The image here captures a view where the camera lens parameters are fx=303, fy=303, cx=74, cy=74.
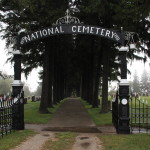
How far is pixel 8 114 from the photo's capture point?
12.1 m

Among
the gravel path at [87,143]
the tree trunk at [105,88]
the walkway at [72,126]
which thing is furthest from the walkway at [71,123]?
the gravel path at [87,143]

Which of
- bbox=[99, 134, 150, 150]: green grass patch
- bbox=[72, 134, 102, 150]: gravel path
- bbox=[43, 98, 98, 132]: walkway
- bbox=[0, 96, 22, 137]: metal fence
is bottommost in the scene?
bbox=[43, 98, 98, 132]: walkway

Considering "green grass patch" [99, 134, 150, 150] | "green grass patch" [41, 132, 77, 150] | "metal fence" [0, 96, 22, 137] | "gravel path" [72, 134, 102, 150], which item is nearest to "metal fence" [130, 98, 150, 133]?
"green grass patch" [99, 134, 150, 150]

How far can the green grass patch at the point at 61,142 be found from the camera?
9.30 metres

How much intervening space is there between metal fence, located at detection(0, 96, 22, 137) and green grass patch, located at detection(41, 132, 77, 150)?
1.99m

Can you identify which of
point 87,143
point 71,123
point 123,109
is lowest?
point 71,123

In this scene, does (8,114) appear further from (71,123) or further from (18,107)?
(71,123)

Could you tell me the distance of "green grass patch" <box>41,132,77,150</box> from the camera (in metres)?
9.30

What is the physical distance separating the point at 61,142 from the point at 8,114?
3008 millimetres

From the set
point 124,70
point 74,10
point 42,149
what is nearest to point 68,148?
point 42,149

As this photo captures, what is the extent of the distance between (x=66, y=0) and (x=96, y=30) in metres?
10.6

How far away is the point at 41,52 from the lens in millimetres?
27688

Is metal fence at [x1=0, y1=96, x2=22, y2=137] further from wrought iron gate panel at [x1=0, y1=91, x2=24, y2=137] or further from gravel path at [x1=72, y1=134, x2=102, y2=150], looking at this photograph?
gravel path at [x1=72, y1=134, x2=102, y2=150]

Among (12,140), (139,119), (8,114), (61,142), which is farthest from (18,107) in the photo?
(139,119)
